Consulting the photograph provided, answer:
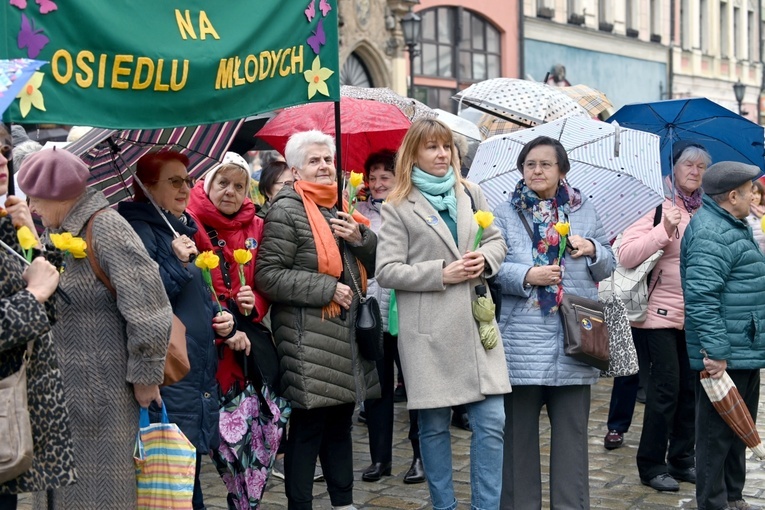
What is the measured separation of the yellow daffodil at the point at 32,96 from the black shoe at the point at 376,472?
358 cm

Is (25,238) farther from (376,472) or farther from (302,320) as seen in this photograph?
(376,472)

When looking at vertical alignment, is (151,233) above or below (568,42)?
below

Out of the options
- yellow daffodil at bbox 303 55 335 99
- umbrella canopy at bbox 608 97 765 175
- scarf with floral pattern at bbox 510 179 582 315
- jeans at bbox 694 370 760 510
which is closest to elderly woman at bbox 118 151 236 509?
yellow daffodil at bbox 303 55 335 99

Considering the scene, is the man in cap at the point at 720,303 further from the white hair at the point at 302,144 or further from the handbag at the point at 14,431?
the handbag at the point at 14,431

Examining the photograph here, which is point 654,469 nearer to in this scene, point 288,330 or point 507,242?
point 507,242

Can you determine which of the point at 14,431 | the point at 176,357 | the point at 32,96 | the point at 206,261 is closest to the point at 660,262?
the point at 206,261

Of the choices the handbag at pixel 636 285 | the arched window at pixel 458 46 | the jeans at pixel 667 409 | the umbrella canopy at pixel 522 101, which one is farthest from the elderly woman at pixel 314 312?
Result: the arched window at pixel 458 46

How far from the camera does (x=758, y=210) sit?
884 cm

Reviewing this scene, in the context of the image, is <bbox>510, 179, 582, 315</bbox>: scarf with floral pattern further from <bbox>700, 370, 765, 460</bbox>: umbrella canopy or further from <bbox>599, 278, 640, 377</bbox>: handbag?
<bbox>700, 370, 765, 460</bbox>: umbrella canopy

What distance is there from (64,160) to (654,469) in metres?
3.99

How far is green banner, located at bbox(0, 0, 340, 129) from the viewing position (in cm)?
434

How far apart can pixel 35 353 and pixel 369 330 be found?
2.11 m

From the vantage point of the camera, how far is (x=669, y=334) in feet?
23.3

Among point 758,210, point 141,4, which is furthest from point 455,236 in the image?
point 758,210
